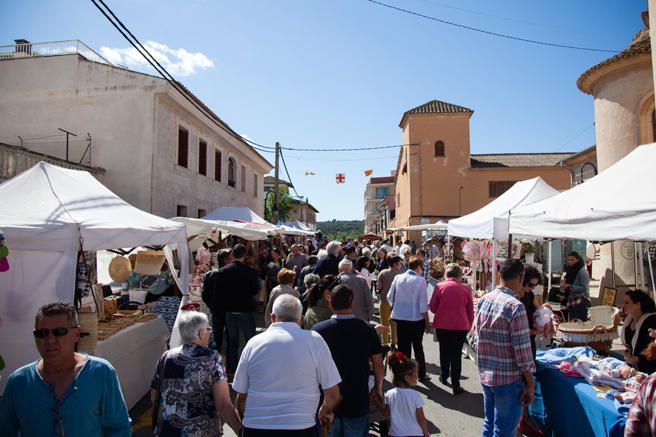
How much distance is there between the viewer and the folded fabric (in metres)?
3.87

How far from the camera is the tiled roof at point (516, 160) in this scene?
29469mm

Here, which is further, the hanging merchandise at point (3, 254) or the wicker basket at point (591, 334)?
the wicker basket at point (591, 334)

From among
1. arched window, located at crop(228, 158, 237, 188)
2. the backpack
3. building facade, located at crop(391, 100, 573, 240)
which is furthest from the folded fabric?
building facade, located at crop(391, 100, 573, 240)

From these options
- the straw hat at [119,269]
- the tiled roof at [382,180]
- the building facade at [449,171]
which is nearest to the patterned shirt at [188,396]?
the straw hat at [119,269]

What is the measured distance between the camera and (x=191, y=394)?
2508 millimetres

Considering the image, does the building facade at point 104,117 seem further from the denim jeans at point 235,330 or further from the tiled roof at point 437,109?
the tiled roof at point 437,109

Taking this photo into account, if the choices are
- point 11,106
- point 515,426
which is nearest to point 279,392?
point 515,426

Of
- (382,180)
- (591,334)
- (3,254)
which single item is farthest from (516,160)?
(382,180)

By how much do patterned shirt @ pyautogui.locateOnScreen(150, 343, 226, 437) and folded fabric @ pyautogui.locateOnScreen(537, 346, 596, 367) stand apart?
10.6ft

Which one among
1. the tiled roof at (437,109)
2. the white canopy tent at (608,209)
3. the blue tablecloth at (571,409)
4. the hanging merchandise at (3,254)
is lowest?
the blue tablecloth at (571,409)

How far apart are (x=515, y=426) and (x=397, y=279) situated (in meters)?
2.62

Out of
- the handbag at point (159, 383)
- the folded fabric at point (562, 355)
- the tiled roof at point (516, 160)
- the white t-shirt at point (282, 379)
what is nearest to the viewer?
the white t-shirt at point (282, 379)

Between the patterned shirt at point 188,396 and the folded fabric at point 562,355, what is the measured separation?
10.6 ft

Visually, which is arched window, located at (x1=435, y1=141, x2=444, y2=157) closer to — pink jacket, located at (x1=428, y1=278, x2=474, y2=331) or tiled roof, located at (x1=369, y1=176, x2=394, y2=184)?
pink jacket, located at (x1=428, y1=278, x2=474, y2=331)
